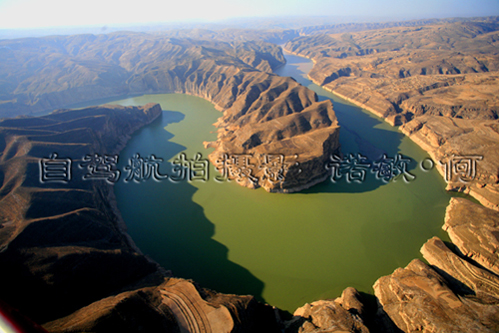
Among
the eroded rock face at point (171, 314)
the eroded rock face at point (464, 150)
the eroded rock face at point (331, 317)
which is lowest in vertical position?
the eroded rock face at point (331, 317)

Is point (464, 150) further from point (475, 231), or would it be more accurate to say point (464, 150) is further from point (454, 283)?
point (454, 283)

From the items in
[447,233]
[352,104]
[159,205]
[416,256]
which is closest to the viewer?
[416,256]

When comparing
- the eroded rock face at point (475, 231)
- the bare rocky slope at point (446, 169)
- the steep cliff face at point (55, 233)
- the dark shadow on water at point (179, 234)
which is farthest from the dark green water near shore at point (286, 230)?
the steep cliff face at point (55, 233)

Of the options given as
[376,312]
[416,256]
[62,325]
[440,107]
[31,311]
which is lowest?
[376,312]

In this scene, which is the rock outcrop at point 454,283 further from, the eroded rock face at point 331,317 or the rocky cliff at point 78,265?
the rocky cliff at point 78,265

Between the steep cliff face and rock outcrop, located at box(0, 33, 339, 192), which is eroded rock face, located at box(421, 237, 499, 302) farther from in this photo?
the steep cliff face

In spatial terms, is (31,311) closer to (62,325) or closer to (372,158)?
(62,325)

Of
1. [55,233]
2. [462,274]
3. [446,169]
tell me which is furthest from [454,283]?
[55,233]

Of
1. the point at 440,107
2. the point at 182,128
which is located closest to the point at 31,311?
the point at 182,128
